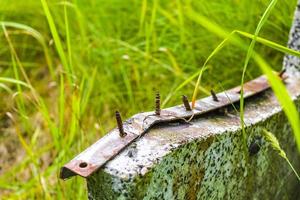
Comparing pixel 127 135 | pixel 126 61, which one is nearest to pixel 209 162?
pixel 127 135

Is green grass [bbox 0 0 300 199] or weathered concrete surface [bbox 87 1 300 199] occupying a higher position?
weathered concrete surface [bbox 87 1 300 199]

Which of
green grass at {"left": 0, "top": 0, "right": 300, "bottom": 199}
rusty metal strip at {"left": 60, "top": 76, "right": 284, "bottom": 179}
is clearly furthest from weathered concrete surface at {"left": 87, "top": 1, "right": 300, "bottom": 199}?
green grass at {"left": 0, "top": 0, "right": 300, "bottom": 199}

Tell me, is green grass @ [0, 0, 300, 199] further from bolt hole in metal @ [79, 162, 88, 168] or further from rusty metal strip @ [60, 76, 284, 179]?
bolt hole in metal @ [79, 162, 88, 168]

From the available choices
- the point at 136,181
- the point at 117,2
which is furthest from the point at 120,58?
the point at 136,181

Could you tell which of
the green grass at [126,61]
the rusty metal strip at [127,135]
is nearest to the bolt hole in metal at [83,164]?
the rusty metal strip at [127,135]

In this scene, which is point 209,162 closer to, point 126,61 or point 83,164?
point 83,164

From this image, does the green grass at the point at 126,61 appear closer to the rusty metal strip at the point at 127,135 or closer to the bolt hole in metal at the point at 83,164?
the rusty metal strip at the point at 127,135
